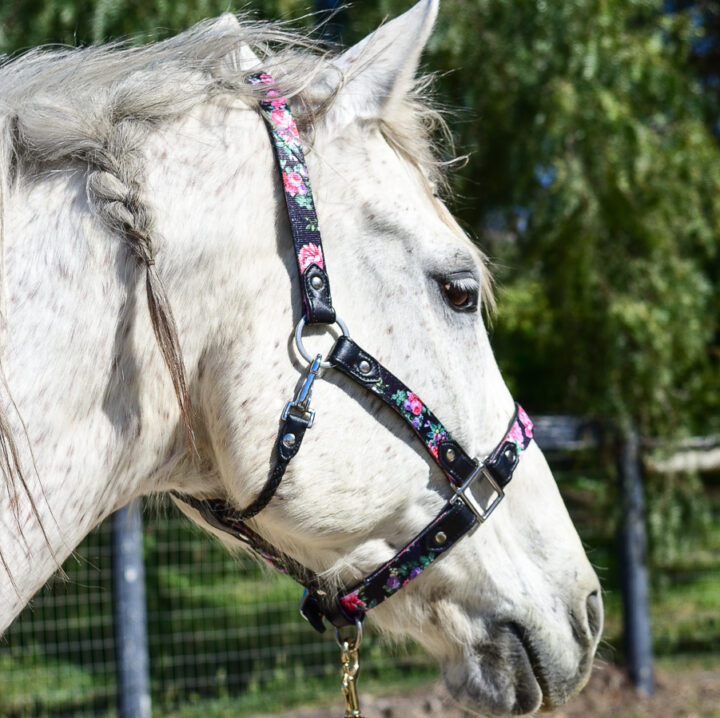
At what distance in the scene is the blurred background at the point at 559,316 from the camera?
406cm

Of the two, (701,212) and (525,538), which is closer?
(525,538)

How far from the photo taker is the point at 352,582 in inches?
55.7

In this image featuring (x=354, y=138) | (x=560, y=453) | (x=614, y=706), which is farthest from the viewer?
(x=560, y=453)

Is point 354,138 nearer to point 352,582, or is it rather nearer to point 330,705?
point 352,582

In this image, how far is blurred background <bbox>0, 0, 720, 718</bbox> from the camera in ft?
13.3

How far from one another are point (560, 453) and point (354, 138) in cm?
414

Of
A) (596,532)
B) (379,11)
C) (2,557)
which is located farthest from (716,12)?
(2,557)

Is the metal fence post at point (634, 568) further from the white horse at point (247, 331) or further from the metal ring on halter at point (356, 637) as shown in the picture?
the metal ring on halter at point (356, 637)

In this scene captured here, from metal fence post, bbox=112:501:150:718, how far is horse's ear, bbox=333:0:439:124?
115 inches

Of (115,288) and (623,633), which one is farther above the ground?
(115,288)

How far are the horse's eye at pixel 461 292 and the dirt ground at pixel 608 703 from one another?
11.6ft

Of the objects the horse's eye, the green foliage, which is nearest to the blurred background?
the green foliage

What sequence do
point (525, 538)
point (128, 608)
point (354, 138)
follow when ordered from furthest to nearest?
point (128, 608) → point (525, 538) → point (354, 138)

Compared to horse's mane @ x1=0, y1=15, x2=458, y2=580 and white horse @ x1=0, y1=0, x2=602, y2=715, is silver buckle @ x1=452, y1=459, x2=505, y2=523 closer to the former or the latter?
white horse @ x1=0, y1=0, x2=602, y2=715
